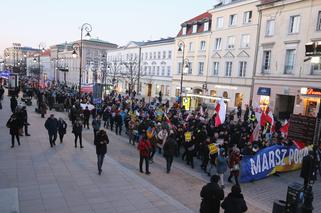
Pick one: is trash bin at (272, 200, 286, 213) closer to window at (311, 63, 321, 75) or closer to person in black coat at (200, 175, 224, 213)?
person in black coat at (200, 175, 224, 213)

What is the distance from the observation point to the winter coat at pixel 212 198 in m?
6.60

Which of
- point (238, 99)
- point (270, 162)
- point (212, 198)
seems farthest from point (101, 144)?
point (238, 99)

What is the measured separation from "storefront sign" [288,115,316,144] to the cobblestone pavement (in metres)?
2.28

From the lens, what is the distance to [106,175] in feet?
35.0

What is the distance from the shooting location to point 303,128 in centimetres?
965

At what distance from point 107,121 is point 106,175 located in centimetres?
1143

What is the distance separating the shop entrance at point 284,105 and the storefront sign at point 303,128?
22950 mm

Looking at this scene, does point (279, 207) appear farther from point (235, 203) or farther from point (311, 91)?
point (311, 91)

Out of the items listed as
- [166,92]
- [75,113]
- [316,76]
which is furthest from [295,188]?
[166,92]

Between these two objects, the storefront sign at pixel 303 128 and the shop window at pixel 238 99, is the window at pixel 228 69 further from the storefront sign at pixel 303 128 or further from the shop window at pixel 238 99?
the storefront sign at pixel 303 128

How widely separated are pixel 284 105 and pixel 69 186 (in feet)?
92.4

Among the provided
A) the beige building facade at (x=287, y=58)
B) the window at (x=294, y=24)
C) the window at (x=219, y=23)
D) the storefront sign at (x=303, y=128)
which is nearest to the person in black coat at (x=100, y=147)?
the storefront sign at (x=303, y=128)

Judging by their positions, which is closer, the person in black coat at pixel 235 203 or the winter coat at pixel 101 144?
the person in black coat at pixel 235 203

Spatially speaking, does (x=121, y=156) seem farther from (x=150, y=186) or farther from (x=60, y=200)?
(x=60, y=200)
